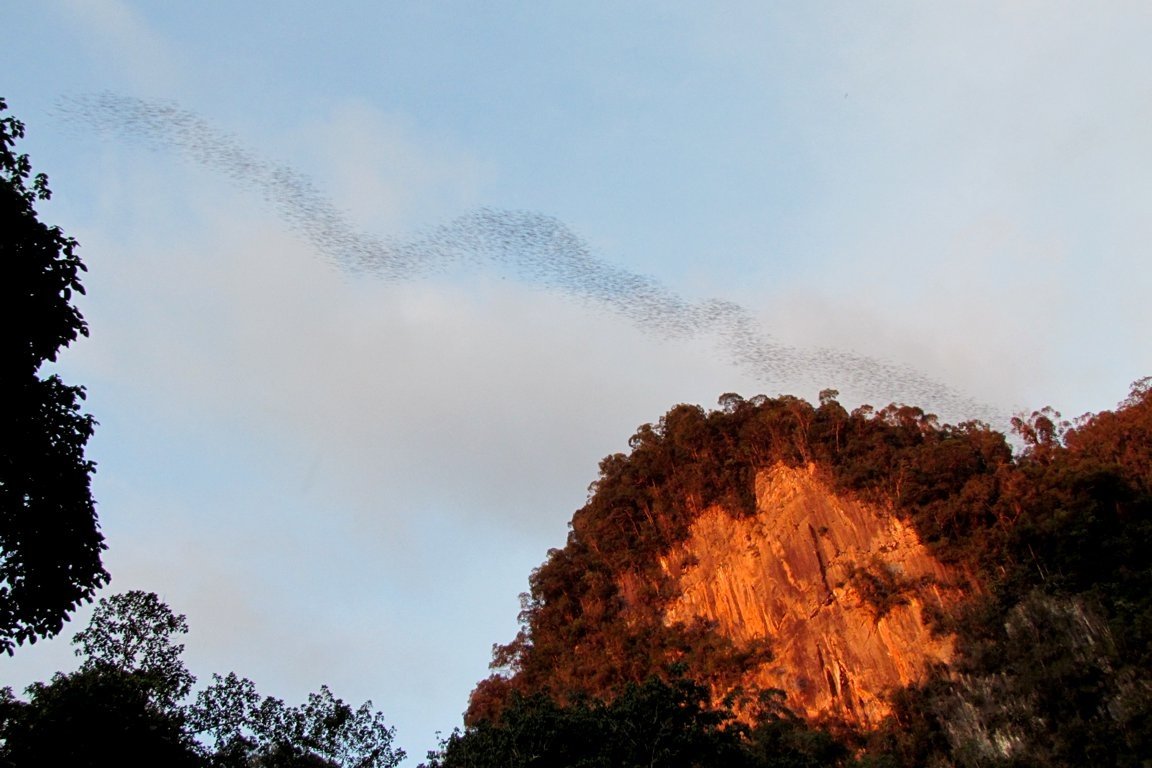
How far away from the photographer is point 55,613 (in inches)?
352

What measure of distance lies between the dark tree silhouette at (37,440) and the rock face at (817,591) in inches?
1098

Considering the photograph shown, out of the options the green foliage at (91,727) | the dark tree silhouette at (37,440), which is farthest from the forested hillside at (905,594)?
the dark tree silhouette at (37,440)

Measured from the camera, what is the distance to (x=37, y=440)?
884 centimetres

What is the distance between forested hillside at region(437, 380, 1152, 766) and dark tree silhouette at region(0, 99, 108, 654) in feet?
30.5

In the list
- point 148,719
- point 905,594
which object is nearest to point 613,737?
point 148,719

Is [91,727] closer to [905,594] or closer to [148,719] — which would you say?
[148,719]

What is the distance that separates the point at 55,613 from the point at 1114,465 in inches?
1296

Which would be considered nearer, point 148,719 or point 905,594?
point 148,719

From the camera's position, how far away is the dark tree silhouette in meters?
8.73

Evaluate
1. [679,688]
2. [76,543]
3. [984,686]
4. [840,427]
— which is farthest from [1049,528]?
[76,543]

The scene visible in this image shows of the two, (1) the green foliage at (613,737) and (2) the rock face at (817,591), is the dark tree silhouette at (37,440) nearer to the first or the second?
(1) the green foliage at (613,737)

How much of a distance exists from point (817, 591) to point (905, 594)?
329 centimetres

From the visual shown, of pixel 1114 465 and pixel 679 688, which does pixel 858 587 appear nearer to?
pixel 1114 465

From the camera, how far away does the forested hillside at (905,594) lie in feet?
83.9
